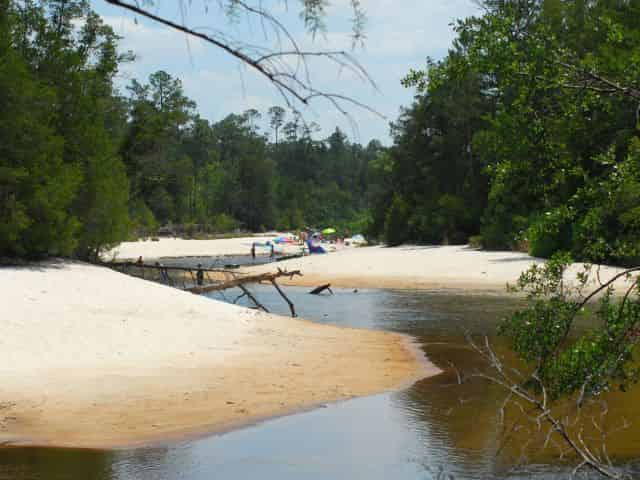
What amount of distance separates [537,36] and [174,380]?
352 inches

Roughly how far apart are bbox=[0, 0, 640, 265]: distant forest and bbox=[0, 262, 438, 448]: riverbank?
4.22 metres

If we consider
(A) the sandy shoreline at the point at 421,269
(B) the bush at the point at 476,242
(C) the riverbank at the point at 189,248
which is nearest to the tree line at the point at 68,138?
(A) the sandy shoreline at the point at 421,269

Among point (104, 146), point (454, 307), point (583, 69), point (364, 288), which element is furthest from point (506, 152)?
point (364, 288)

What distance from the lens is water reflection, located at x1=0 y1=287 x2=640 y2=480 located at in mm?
9992

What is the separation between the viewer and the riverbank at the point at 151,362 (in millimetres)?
11812

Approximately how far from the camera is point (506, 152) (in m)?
8.36

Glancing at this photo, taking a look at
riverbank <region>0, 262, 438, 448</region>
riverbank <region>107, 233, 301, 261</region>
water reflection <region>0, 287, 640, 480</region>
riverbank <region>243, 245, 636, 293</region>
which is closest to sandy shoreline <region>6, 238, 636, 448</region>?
riverbank <region>0, 262, 438, 448</region>

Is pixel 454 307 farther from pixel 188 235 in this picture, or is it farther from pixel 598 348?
pixel 188 235

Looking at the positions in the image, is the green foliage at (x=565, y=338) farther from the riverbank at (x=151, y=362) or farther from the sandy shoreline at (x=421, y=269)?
the sandy shoreline at (x=421, y=269)

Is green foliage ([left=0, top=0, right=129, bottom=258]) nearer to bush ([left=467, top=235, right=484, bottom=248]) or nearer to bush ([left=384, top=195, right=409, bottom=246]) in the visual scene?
bush ([left=467, top=235, right=484, bottom=248])

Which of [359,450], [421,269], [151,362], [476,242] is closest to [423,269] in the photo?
[421,269]

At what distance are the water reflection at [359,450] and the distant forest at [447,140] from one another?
2.86 meters

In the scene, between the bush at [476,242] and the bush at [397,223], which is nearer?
the bush at [476,242]

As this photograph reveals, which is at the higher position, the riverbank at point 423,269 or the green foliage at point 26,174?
the green foliage at point 26,174
